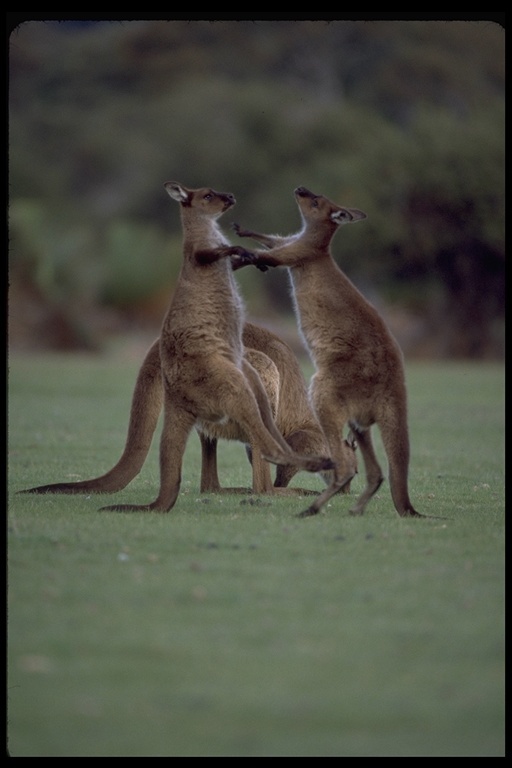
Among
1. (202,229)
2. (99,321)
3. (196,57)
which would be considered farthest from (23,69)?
(202,229)

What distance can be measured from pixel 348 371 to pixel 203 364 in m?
0.85

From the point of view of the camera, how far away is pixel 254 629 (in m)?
5.00

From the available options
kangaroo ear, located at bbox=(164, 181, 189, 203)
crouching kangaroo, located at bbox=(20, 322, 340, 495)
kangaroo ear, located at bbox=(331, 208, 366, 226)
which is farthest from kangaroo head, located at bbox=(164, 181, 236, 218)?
crouching kangaroo, located at bbox=(20, 322, 340, 495)

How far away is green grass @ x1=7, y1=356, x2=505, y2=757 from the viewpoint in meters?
4.05

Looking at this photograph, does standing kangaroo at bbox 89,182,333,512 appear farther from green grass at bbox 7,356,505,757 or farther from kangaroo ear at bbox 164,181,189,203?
green grass at bbox 7,356,505,757

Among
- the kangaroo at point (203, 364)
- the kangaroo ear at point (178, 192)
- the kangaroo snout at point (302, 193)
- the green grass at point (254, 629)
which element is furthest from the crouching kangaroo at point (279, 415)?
the kangaroo ear at point (178, 192)

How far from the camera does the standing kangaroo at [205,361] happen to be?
7.49 meters

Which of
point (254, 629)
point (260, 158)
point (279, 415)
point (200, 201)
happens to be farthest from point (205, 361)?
point (260, 158)

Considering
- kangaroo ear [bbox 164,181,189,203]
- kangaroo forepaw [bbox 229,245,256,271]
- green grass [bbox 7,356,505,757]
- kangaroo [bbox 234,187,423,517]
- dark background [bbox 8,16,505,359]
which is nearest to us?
green grass [bbox 7,356,505,757]

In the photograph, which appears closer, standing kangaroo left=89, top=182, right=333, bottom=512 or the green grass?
the green grass

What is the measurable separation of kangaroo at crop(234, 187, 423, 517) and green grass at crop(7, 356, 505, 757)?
29 centimetres

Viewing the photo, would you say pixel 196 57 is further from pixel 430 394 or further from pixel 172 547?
pixel 172 547

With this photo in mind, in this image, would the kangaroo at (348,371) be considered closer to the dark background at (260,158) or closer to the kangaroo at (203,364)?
the kangaroo at (203,364)

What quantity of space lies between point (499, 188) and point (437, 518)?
21.6 m
